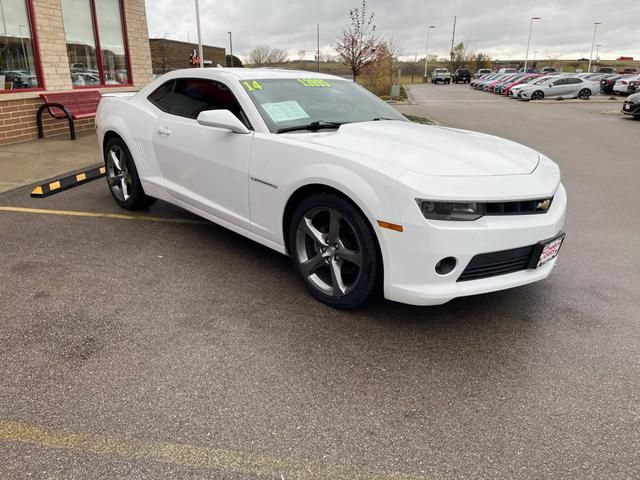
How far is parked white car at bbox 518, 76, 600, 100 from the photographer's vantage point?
31.9 metres

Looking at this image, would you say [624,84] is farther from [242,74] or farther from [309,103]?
[242,74]

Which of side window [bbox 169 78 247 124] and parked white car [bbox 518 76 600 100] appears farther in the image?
parked white car [bbox 518 76 600 100]

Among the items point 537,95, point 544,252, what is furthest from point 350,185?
point 537,95

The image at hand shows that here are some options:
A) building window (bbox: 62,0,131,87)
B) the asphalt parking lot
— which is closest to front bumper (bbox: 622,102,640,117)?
the asphalt parking lot

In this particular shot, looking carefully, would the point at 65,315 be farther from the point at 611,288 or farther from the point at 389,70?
the point at 389,70

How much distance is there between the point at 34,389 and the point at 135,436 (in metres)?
0.69

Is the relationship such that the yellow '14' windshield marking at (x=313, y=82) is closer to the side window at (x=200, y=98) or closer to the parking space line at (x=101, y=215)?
the side window at (x=200, y=98)

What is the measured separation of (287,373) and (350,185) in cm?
114

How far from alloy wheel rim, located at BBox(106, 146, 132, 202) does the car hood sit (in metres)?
2.60

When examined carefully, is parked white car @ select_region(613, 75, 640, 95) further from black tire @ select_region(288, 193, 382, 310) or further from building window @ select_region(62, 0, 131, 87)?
black tire @ select_region(288, 193, 382, 310)

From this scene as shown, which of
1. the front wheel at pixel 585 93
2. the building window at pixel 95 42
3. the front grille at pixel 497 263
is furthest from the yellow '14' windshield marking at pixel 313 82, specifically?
the front wheel at pixel 585 93

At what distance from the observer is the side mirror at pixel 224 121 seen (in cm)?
362

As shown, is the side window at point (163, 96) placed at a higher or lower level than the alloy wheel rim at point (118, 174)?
higher

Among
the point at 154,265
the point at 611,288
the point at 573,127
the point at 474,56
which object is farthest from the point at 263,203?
the point at 474,56
